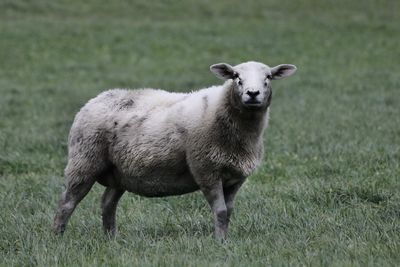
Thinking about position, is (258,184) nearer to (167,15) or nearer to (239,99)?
(239,99)

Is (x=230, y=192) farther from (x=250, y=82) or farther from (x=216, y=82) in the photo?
(x=216, y=82)

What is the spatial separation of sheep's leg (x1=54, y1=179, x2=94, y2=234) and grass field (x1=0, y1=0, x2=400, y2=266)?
0.39 ft

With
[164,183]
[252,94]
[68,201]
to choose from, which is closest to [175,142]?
[164,183]

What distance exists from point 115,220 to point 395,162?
394 cm

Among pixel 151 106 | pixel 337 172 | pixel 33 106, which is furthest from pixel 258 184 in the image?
pixel 33 106

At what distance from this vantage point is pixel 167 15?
31.4 meters

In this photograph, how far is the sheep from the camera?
625 cm

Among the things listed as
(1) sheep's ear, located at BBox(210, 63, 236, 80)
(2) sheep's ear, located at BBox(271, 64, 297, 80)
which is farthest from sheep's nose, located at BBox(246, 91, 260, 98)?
(2) sheep's ear, located at BBox(271, 64, 297, 80)

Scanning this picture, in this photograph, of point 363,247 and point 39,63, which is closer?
point 363,247

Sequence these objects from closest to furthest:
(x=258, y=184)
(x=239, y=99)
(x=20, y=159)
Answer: (x=239, y=99), (x=258, y=184), (x=20, y=159)

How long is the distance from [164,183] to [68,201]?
958mm

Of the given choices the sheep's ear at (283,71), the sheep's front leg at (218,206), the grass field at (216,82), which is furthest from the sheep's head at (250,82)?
the grass field at (216,82)

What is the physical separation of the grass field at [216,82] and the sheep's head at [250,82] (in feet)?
3.48

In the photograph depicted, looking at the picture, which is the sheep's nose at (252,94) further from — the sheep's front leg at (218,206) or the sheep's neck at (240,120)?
the sheep's front leg at (218,206)
